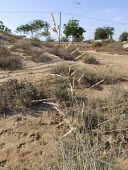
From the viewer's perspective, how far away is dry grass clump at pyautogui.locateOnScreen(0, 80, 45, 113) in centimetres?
480

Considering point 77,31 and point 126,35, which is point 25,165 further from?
point 126,35

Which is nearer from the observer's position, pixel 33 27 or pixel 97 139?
pixel 97 139

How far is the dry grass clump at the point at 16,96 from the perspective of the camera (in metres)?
4.80

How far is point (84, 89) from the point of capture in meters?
6.11

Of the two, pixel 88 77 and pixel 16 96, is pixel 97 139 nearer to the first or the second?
pixel 16 96

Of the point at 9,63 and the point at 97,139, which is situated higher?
the point at 9,63

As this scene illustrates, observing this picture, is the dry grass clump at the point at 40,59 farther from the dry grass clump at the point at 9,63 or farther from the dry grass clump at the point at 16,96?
the dry grass clump at the point at 16,96

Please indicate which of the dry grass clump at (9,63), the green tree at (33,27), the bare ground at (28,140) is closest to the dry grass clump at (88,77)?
the dry grass clump at (9,63)

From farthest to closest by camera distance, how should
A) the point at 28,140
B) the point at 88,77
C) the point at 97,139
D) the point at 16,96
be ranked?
the point at 88,77 → the point at 16,96 → the point at 28,140 → the point at 97,139

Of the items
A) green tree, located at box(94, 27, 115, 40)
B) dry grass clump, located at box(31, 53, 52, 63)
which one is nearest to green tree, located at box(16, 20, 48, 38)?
green tree, located at box(94, 27, 115, 40)

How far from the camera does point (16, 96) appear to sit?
5.00 metres

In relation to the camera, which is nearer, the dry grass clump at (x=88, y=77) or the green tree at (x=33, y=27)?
the dry grass clump at (x=88, y=77)

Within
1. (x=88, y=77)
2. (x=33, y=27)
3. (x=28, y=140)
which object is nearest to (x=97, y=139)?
(x=28, y=140)

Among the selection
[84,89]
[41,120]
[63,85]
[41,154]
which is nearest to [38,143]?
[41,154]
